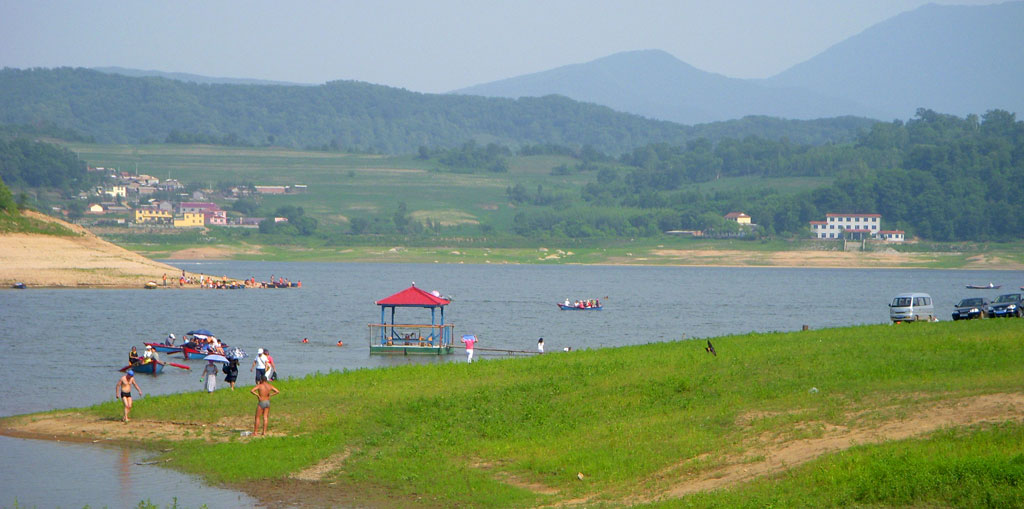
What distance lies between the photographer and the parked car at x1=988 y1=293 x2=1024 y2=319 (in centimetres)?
4494

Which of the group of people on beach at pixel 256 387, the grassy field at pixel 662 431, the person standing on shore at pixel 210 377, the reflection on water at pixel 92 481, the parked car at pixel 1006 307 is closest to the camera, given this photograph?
the grassy field at pixel 662 431

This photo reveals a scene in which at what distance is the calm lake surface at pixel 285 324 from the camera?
83.1 ft

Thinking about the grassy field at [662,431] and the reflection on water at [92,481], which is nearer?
the grassy field at [662,431]

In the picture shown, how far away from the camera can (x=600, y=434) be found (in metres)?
25.0

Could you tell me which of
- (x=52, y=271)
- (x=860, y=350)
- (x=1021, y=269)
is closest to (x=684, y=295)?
(x=52, y=271)

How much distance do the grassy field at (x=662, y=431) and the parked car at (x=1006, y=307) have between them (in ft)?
37.1

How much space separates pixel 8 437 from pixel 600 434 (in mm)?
16559

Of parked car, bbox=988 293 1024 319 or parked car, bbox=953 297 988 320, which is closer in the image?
parked car, bbox=988 293 1024 319

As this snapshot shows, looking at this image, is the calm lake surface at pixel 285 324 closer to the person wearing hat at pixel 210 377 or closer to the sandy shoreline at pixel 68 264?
the sandy shoreline at pixel 68 264

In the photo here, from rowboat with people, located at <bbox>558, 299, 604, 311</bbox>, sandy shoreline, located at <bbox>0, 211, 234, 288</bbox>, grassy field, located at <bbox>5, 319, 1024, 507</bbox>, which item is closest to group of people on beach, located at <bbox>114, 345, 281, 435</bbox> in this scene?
grassy field, located at <bbox>5, 319, 1024, 507</bbox>

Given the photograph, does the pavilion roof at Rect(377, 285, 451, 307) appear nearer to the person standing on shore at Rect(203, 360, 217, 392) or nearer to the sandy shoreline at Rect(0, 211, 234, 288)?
the person standing on shore at Rect(203, 360, 217, 392)

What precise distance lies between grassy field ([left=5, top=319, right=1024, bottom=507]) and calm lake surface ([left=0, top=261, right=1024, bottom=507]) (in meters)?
2.76

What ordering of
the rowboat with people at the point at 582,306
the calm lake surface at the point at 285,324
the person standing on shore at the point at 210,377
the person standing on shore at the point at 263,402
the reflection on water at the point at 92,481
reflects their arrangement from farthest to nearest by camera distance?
1. the rowboat with people at the point at 582,306
2. the person standing on shore at the point at 210,377
3. the person standing on shore at the point at 263,402
4. the calm lake surface at the point at 285,324
5. the reflection on water at the point at 92,481

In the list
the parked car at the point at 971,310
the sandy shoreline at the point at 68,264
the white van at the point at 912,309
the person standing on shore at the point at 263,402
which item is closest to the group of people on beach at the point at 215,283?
the sandy shoreline at the point at 68,264
